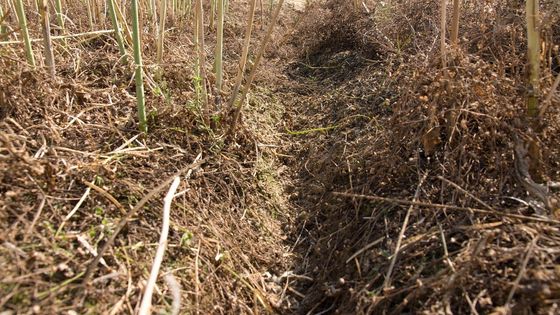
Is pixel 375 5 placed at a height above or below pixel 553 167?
above

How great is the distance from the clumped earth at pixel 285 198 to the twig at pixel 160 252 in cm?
6

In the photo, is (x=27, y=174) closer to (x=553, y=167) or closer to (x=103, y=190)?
(x=103, y=190)

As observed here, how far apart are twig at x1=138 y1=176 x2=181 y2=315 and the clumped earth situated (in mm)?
62

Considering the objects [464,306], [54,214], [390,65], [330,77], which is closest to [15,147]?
[54,214]

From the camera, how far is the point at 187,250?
5.42 ft

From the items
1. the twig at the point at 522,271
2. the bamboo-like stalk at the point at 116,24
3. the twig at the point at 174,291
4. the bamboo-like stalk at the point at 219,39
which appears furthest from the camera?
the bamboo-like stalk at the point at 219,39

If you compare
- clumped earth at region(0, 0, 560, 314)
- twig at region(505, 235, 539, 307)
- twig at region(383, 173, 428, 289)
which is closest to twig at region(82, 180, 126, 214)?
clumped earth at region(0, 0, 560, 314)

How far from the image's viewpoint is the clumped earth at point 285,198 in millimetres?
1351

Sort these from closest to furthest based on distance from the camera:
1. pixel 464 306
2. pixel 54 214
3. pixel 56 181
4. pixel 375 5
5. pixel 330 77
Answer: pixel 464 306 < pixel 54 214 < pixel 56 181 < pixel 330 77 < pixel 375 5

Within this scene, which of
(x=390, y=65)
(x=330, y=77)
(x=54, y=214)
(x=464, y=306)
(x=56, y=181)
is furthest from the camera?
(x=330, y=77)

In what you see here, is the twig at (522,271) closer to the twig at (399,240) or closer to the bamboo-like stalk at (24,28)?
the twig at (399,240)

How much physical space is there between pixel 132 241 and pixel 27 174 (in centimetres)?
44

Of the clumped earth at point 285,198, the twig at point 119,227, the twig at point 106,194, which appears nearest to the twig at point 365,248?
the clumped earth at point 285,198

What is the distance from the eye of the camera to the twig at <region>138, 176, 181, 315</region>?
4.23 ft
